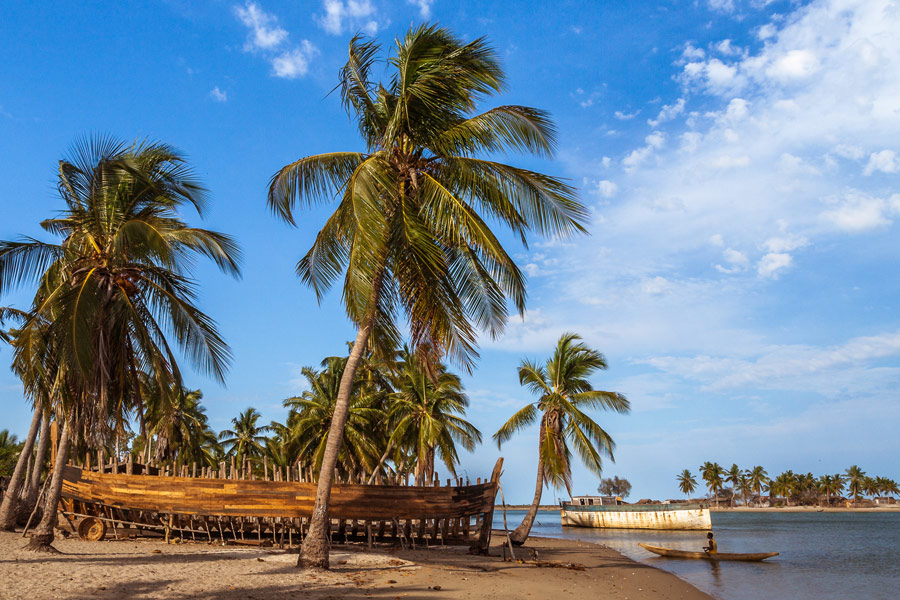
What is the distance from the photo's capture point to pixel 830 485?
12175cm

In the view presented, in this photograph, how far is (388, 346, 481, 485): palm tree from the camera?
31219mm

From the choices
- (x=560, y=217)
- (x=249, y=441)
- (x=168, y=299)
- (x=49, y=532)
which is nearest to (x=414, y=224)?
(x=560, y=217)

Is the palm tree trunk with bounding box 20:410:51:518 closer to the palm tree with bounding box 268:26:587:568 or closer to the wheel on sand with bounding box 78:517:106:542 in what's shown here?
the wheel on sand with bounding box 78:517:106:542

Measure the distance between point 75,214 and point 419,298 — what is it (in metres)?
7.47

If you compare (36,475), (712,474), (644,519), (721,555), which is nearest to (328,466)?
(36,475)

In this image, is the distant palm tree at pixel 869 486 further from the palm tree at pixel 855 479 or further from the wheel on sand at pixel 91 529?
the wheel on sand at pixel 91 529

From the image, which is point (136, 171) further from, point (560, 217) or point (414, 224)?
point (560, 217)

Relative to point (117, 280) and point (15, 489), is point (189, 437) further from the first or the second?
point (117, 280)

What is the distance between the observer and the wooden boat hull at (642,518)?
46.0 m

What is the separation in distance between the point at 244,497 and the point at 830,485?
461ft

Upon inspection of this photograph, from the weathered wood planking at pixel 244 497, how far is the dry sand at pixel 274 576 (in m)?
0.95

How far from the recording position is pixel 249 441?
45625 mm

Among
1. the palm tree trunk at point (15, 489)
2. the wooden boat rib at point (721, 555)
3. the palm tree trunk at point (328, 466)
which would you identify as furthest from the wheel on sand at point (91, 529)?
the wooden boat rib at point (721, 555)

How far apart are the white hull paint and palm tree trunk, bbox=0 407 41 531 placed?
4358 centimetres
